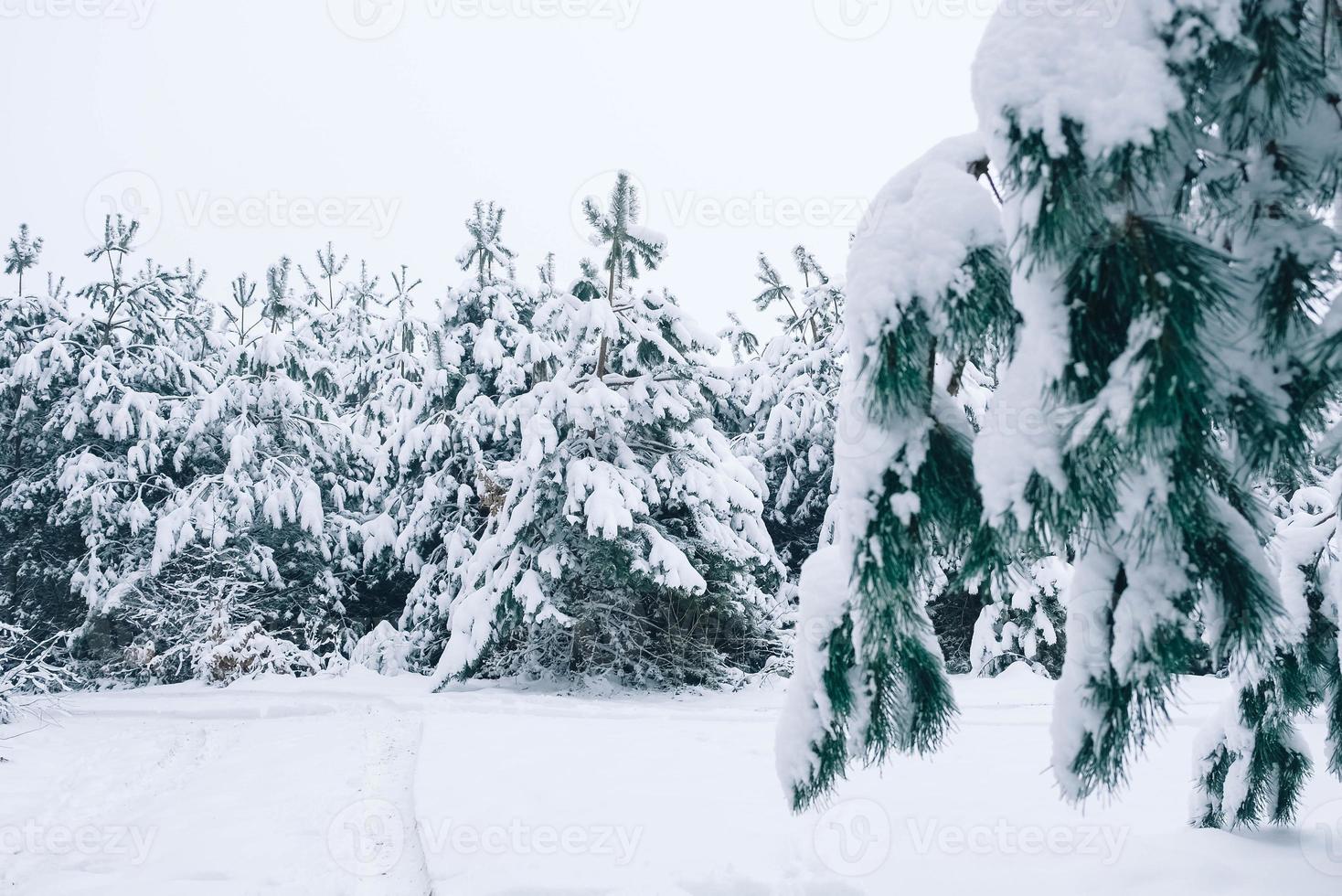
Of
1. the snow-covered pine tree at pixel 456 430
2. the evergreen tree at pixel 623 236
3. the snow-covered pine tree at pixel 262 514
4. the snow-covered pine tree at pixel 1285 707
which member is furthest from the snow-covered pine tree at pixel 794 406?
the snow-covered pine tree at pixel 1285 707

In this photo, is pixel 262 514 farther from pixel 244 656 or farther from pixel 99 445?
→ pixel 99 445

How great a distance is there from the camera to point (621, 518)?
8570mm

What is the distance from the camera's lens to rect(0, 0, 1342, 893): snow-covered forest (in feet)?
4.34

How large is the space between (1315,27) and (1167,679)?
47.6 inches

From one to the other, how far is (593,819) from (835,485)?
A: 2.74 meters

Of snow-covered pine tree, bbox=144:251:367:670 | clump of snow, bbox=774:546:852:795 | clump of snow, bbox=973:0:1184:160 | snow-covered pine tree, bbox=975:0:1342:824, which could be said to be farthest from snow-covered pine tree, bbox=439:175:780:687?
clump of snow, bbox=973:0:1184:160

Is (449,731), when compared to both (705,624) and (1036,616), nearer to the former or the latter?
(705,624)

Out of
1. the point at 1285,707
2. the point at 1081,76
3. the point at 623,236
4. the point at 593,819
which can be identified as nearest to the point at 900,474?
the point at 1081,76

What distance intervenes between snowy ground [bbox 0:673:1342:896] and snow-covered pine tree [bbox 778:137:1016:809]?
5.14 ft

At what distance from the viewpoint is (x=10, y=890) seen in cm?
377

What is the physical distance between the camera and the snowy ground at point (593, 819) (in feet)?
9.80

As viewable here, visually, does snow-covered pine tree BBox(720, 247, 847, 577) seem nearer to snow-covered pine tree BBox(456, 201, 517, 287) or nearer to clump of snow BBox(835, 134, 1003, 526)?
snow-covered pine tree BBox(456, 201, 517, 287)

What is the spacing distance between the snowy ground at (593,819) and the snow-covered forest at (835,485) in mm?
67

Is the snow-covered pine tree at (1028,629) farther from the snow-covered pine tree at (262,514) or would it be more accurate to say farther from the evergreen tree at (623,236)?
the snow-covered pine tree at (262,514)
